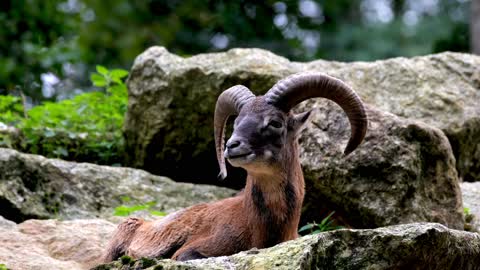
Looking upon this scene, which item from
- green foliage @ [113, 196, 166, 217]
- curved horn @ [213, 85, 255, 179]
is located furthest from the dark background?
curved horn @ [213, 85, 255, 179]

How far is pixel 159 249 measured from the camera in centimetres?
998

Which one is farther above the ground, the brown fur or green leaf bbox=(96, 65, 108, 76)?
green leaf bbox=(96, 65, 108, 76)

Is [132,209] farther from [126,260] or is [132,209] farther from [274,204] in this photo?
[126,260]

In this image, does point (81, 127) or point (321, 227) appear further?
point (81, 127)

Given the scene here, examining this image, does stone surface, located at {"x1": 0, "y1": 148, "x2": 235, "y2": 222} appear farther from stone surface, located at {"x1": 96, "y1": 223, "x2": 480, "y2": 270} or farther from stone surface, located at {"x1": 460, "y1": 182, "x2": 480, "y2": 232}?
stone surface, located at {"x1": 96, "y1": 223, "x2": 480, "y2": 270}

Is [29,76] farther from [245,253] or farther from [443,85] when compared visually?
[245,253]

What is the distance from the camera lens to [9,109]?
15016mm

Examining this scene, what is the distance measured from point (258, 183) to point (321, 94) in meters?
1.08

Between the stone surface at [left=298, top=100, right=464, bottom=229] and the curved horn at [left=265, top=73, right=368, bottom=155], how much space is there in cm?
113

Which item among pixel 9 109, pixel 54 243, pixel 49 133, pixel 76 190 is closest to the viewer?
pixel 54 243

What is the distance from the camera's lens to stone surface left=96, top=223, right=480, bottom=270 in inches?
286

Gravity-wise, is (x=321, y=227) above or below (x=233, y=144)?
below

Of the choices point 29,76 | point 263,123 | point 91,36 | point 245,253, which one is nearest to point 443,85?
point 263,123

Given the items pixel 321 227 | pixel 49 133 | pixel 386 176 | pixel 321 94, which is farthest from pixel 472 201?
pixel 49 133
